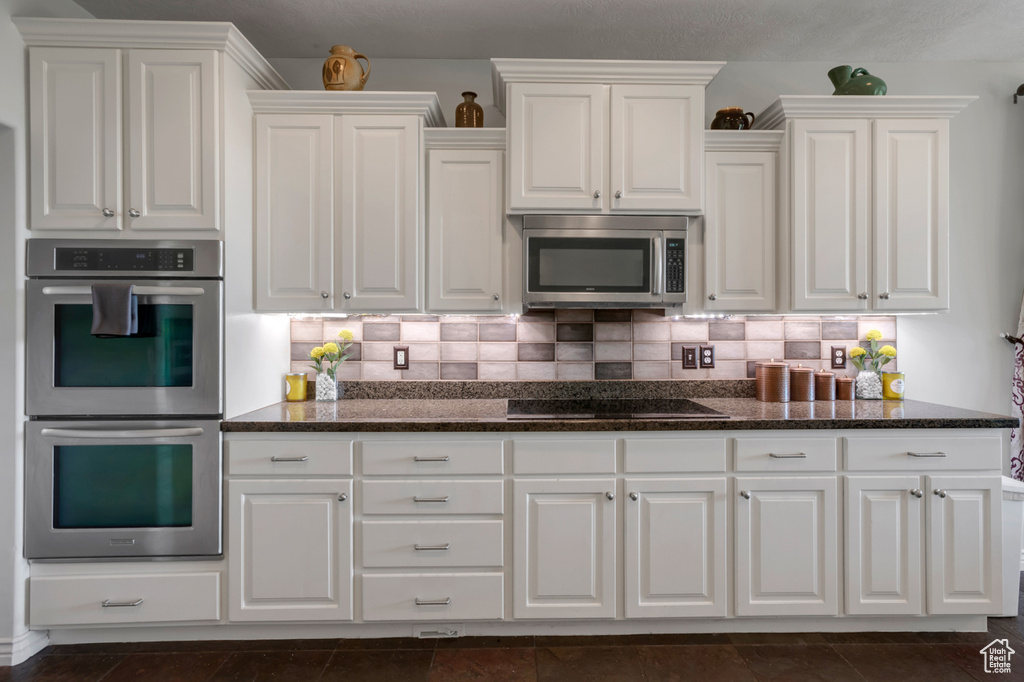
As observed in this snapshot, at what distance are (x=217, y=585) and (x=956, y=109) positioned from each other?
365 centimetres

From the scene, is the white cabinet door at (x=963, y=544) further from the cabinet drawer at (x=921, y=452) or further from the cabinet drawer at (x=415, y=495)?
the cabinet drawer at (x=415, y=495)

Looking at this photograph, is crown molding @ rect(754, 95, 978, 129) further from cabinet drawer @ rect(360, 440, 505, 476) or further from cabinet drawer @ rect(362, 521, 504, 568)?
cabinet drawer @ rect(362, 521, 504, 568)

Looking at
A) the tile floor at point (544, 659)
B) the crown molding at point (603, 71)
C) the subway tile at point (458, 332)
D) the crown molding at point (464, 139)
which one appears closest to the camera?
the tile floor at point (544, 659)

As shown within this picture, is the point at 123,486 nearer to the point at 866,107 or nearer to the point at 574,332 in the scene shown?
the point at 574,332

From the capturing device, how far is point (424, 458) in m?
2.06

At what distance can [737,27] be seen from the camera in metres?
2.48

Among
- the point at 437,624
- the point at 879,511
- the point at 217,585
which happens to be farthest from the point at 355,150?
the point at 879,511

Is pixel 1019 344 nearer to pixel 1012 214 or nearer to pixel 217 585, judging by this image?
pixel 1012 214

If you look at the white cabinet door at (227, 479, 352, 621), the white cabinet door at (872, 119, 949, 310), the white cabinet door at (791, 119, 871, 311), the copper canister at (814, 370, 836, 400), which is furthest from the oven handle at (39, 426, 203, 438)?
the white cabinet door at (872, 119, 949, 310)

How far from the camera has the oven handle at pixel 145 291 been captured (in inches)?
78.2

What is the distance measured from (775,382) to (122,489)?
110 inches

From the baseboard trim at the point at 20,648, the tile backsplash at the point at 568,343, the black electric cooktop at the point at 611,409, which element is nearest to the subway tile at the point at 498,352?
the tile backsplash at the point at 568,343

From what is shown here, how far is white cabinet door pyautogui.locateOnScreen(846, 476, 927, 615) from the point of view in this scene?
6.86ft

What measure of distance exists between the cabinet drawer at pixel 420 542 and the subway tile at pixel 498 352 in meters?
0.89
